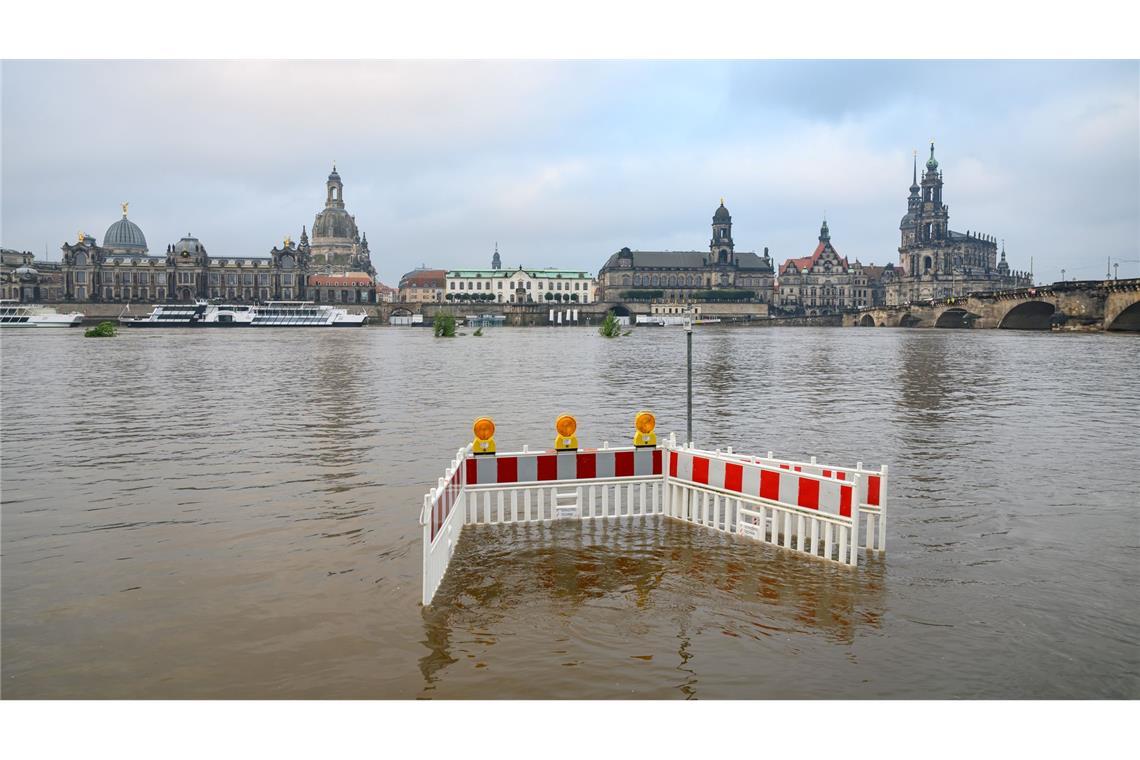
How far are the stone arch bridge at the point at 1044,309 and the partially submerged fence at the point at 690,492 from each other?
80276 millimetres

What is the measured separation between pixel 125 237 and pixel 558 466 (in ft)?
609

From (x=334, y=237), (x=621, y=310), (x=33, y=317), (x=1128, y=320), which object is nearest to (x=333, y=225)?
(x=334, y=237)

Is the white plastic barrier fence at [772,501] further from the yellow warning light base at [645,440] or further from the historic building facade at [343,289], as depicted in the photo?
the historic building facade at [343,289]

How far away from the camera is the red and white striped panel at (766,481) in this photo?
8.38 m

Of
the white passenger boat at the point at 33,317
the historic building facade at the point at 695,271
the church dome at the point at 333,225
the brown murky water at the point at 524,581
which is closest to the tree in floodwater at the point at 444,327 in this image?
the white passenger boat at the point at 33,317

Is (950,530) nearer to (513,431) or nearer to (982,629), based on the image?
(982,629)

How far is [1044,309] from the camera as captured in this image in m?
98.4

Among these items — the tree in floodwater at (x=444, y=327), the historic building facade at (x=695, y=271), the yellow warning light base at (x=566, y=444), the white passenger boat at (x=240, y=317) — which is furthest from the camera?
the historic building facade at (x=695, y=271)

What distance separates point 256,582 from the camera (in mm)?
7738

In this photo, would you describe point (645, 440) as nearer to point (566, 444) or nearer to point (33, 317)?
point (566, 444)

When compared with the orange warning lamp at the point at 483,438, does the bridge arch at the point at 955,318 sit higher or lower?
higher

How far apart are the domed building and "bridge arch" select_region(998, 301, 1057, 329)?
13625cm

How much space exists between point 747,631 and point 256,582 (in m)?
4.38

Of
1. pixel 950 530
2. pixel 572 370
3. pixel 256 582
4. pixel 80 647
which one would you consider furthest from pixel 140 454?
pixel 572 370
